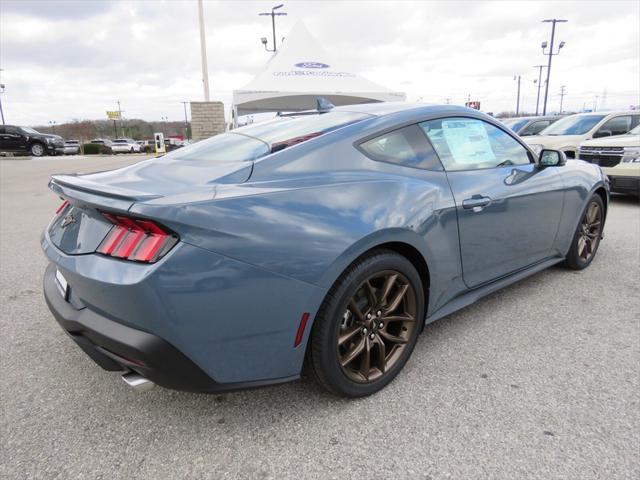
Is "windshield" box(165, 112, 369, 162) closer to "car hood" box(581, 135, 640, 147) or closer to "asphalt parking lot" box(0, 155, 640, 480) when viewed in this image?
"asphalt parking lot" box(0, 155, 640, 480)

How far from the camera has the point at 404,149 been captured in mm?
2346

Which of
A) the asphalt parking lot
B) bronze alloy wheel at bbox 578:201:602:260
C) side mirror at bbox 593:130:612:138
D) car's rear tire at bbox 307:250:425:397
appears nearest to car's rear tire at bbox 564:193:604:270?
bronze alloy wheel at bbox 578:201:602:260

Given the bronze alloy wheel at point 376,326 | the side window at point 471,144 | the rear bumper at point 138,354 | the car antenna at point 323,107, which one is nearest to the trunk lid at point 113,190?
the rear bumper at point 138,354

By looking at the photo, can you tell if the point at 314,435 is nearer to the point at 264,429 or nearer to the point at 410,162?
the point at 264,429

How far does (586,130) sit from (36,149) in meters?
29.2

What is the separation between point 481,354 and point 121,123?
9641 centimetres

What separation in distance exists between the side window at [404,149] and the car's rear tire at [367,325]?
0.52 m

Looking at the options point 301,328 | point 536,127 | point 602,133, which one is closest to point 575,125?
point 602,133

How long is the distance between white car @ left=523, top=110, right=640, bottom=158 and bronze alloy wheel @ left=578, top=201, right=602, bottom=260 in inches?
227

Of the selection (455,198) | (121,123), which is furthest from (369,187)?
(121,123)

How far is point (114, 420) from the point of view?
1.99 metres

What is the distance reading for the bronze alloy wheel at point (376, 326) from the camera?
2.05 meters

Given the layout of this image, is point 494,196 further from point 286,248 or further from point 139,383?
point 139,383

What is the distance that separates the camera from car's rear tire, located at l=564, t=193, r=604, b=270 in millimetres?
3736
